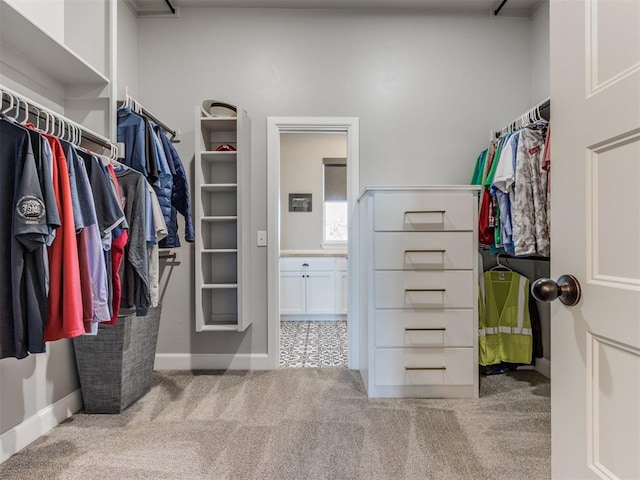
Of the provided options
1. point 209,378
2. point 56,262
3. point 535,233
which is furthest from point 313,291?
point 56,262

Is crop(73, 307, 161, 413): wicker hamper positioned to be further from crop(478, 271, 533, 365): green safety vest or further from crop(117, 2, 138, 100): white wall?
crop(478, 271, 533, 365): green safety vest

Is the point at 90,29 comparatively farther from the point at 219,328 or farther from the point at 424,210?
the point at 424,210

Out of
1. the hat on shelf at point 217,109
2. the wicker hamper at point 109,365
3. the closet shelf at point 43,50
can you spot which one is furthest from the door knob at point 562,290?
the hat on shelf at point 217,109

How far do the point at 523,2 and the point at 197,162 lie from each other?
258 centimetres

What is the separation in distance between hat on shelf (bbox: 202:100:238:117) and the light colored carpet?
6.16ft

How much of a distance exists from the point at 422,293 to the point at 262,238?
1219 millimetres

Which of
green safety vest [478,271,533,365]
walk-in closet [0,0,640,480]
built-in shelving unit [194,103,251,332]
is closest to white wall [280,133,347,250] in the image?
walk-in closet [0,0,640,480]

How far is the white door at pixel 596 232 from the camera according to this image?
584mm

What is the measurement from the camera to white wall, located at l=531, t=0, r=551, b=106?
2514mm

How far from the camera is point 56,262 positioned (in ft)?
3.90

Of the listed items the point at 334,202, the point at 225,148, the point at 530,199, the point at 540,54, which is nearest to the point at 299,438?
the point at 530,199

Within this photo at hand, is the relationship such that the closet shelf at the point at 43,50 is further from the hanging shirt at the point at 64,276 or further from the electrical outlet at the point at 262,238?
the electrical outlet at the point at 262,238

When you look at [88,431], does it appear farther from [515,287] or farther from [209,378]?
[515,287]

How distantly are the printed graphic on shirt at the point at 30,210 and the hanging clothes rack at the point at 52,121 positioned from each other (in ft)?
1.24
